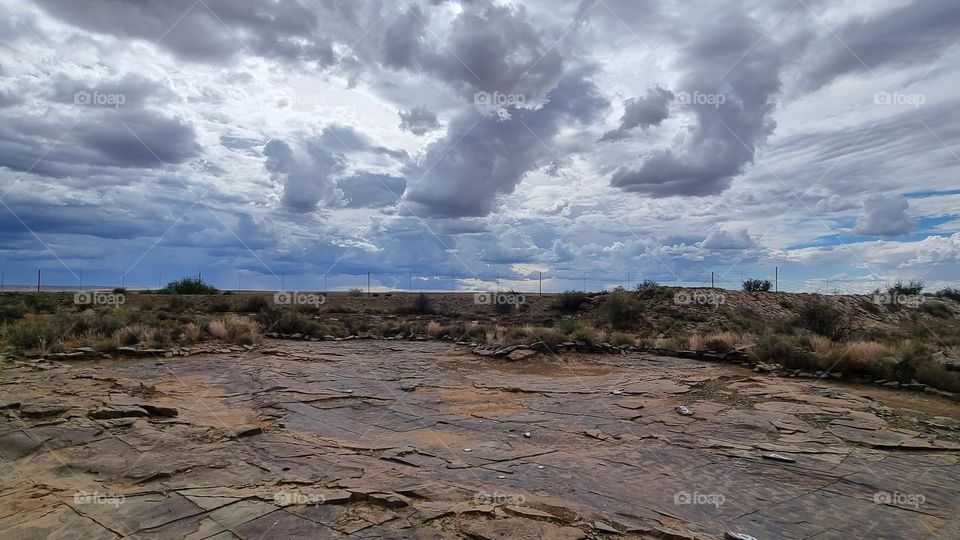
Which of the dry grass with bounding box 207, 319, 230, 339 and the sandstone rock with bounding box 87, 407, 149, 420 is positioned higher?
the dry grass with bounding box 207, 319, 230, 339

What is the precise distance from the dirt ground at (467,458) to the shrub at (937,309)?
106 feet

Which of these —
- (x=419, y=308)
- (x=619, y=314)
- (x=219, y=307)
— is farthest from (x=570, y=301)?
(x=219, y=307)

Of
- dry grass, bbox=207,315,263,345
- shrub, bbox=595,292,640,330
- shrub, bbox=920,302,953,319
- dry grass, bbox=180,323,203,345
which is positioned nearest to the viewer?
dry grass, bbox=180,323,203,345

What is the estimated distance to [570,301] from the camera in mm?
34406

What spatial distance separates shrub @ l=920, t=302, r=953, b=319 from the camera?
36.0 m

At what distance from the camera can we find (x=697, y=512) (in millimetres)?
5492

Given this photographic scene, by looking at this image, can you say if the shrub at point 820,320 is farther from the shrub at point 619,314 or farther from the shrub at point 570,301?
the shrub at point 570,301

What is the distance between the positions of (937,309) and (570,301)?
2604cm

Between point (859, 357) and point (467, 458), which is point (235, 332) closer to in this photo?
point (467, 458)

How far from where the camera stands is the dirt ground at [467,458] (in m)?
5.10

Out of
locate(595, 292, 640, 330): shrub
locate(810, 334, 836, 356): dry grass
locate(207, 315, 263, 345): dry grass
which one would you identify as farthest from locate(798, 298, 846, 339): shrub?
locate(207, 315, 263, 345): dry grass

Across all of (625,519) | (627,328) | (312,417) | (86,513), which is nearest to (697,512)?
(625,519)

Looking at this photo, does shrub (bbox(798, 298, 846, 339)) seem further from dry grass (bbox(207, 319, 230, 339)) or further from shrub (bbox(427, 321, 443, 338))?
dry grass (bbox(207, 319, 230, 339))

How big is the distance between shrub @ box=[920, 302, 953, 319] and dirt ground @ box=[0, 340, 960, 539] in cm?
3226
